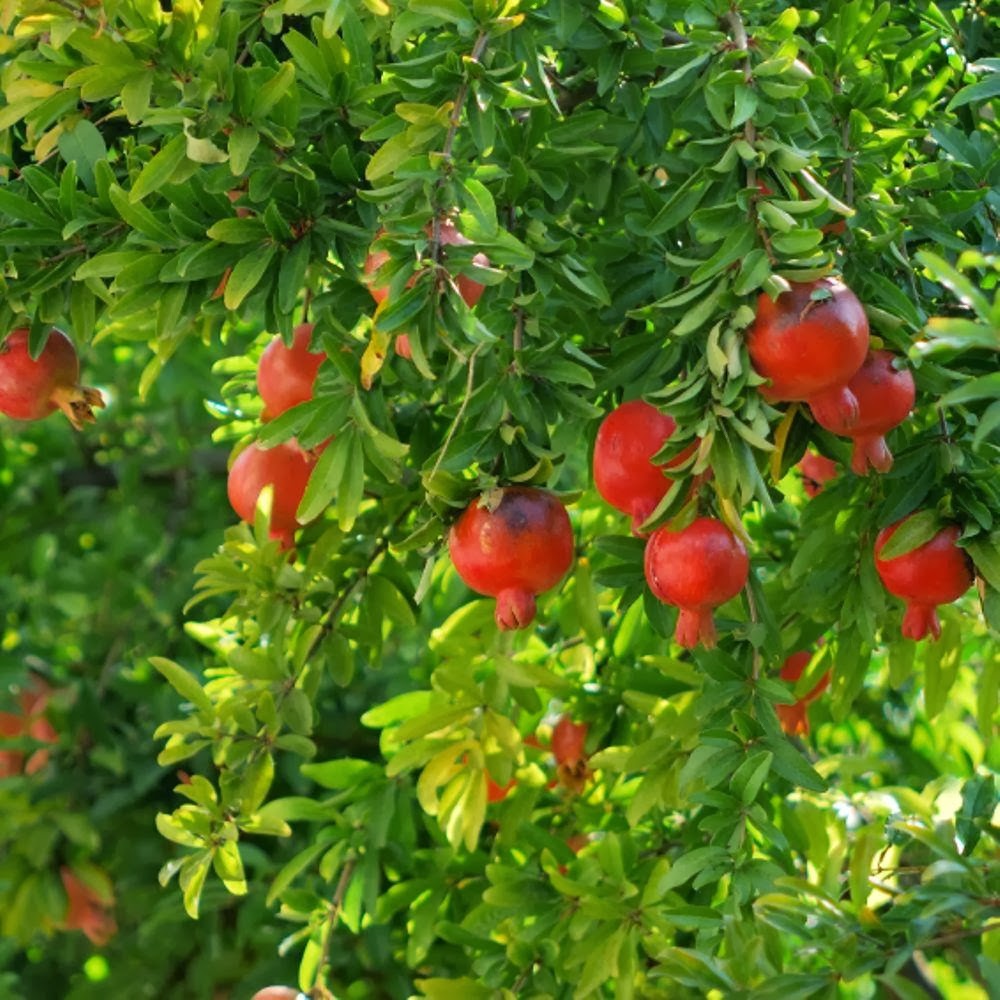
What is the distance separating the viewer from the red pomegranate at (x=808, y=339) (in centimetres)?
107

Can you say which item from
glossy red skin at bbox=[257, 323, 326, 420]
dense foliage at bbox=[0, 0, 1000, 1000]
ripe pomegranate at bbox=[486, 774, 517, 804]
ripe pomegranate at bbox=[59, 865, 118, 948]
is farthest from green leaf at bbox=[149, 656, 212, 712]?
ripe pomegranate at bbox=[59, 865, 118, 948]

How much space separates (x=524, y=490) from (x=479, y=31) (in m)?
0.34

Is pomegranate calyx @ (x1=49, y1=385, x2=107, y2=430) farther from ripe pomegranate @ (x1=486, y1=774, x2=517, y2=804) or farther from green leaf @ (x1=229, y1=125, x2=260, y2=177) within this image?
ripe pomegranate @ (x1=486, y1=774, x2=517, y2=804)

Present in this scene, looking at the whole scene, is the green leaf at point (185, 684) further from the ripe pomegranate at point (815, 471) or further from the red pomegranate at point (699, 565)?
the ripe pomegranate at point (815, 471)

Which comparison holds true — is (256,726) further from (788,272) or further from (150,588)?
(150,588)

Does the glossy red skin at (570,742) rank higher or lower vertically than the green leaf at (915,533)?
lower

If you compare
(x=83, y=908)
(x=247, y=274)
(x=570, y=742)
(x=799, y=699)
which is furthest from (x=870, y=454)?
(x=83, y=908)

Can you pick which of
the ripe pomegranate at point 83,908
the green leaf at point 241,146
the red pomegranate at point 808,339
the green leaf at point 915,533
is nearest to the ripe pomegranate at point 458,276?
the green leaf at point 241,146

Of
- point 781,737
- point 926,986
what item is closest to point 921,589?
point 781,737

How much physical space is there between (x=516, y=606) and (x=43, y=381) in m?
0.51

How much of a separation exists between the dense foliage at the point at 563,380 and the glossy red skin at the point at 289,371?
0.07 m

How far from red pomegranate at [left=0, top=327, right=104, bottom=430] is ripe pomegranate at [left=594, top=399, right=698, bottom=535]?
20.6 inches

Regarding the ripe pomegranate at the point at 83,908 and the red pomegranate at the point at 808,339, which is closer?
the red pomegranate at the point at 808,339

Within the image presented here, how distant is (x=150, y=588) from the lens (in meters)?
2.86
